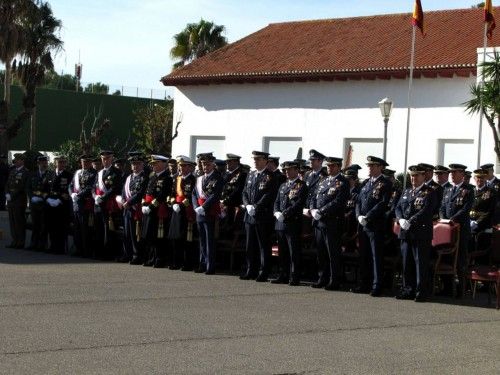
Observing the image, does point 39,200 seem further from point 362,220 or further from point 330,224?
point 362,220

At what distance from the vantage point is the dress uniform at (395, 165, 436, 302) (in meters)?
14.2

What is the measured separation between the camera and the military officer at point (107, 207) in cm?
1806

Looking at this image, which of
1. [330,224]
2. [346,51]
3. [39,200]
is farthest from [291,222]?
[346,51]

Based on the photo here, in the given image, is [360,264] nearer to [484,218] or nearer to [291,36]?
[484,218]

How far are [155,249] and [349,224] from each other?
3.17m

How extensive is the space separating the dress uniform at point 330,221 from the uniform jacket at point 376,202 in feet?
1.30

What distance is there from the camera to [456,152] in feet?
96.2

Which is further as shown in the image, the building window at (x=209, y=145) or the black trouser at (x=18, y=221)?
the building window at (x=209, y=145)

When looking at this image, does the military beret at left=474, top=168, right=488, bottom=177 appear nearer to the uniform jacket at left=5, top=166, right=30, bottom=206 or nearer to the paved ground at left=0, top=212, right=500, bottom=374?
the paved ground at left=0, top=212, right=500, bottom=374

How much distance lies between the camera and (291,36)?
121ft

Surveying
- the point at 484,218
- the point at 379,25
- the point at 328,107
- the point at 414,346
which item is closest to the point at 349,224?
the point at 484,218

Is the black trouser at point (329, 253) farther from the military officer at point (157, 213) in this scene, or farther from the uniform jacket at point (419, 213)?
the military officer at point (157, 213)

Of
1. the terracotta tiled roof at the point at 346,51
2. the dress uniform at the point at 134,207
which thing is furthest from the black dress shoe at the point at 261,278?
the terracotta tiled roof at the point at 346,51

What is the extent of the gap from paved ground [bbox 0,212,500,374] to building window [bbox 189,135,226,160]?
20317mm
